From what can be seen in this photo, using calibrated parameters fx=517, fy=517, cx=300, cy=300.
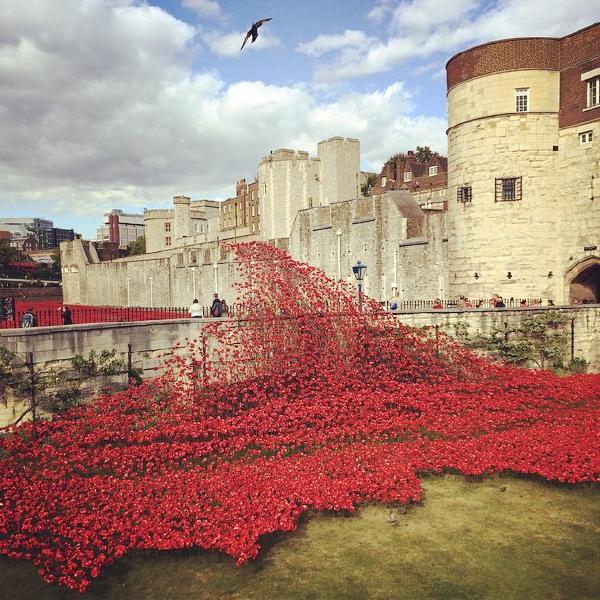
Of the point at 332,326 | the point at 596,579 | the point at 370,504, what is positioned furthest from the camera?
the point at 332,326

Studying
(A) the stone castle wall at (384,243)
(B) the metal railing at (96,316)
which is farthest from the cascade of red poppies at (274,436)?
(A) the stone castle wall at (384,243)

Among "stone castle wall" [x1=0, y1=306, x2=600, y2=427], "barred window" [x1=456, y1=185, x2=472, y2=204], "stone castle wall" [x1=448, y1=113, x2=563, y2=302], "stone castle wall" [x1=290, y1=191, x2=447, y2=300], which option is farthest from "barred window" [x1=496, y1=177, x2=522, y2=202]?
"stone castle wall" [x1=0, y1=306, x2=600, y2=427]

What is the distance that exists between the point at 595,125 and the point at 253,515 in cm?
2066

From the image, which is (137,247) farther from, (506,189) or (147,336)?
(147,336)

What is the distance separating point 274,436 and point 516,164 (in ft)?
55.3

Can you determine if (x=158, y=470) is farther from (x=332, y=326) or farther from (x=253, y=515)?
(x=332, y=326)

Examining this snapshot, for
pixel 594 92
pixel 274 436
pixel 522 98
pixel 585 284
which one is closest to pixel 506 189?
pixel 522 98

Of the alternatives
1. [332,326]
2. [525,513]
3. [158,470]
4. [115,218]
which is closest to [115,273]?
[332,326]

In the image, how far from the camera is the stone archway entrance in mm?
21375

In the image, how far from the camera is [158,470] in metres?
9.89

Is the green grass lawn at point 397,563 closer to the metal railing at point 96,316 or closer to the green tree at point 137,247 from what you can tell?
the metal railing at point 96,316

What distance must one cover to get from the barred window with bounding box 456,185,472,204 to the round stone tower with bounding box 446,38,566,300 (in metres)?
0.47

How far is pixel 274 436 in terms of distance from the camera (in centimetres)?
1127

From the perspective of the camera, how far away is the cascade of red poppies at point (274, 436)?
7.59 meters
